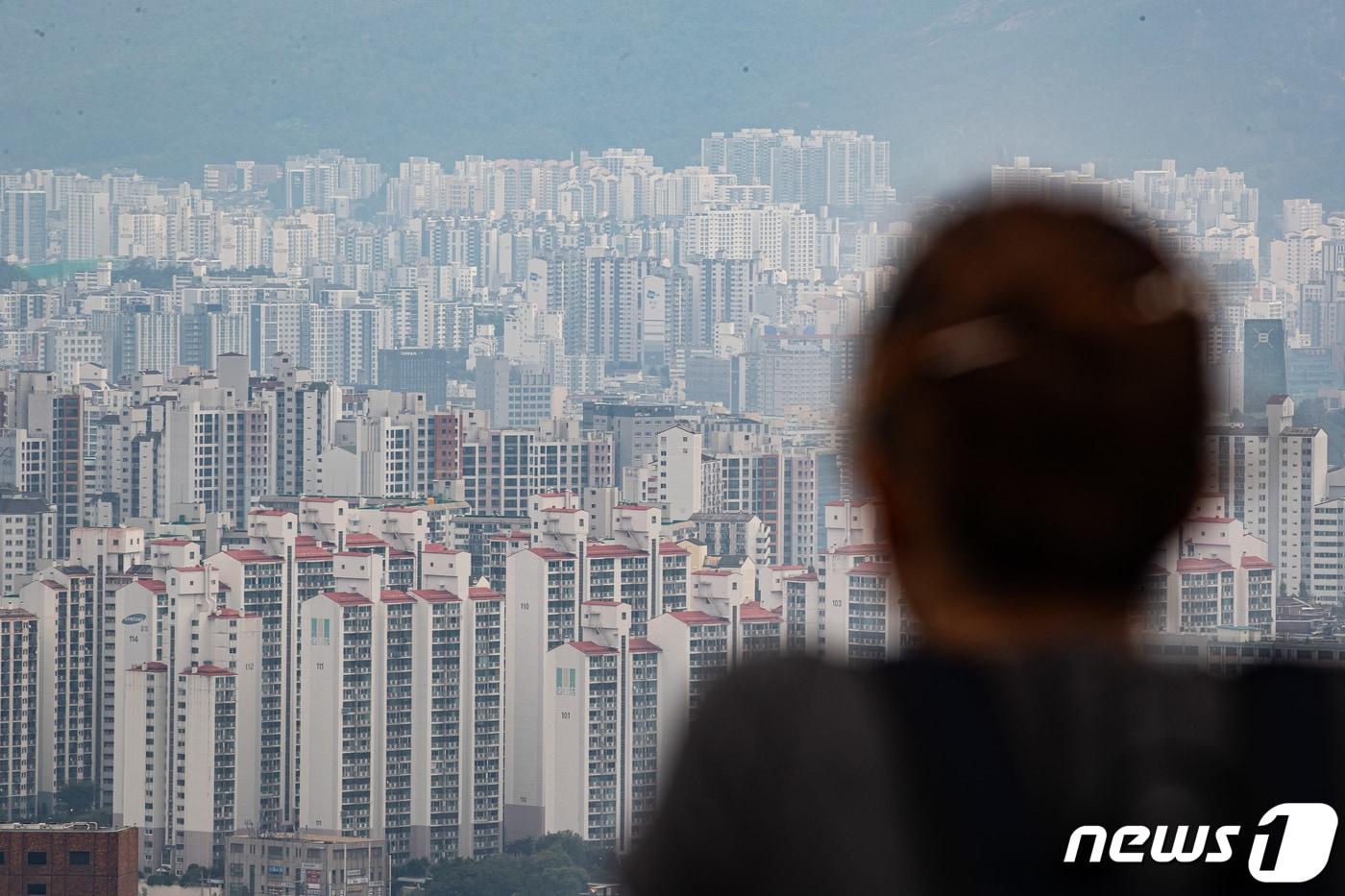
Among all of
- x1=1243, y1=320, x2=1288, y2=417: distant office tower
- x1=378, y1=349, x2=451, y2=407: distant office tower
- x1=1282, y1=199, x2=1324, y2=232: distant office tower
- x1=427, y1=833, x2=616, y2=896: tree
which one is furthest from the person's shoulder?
x1=378, y1=349, x2=451, y2=407: distant office tower

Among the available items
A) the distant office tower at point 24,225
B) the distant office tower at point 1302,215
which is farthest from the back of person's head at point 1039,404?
the distant office tower at point 24,225

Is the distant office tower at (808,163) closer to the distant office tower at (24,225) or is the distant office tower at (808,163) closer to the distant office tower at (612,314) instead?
the distant office tower at (612,314)

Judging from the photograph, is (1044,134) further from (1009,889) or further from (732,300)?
(1009,889)

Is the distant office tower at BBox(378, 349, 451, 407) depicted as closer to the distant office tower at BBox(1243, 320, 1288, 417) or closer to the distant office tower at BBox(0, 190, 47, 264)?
the distant office tower at BBox(0, 190, 47, 264)

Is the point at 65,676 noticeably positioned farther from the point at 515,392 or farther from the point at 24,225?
the point at 24,225

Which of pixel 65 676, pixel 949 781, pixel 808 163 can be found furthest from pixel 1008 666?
pixel 808 163

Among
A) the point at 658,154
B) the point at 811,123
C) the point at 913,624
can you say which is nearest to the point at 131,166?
the point at 658,154
